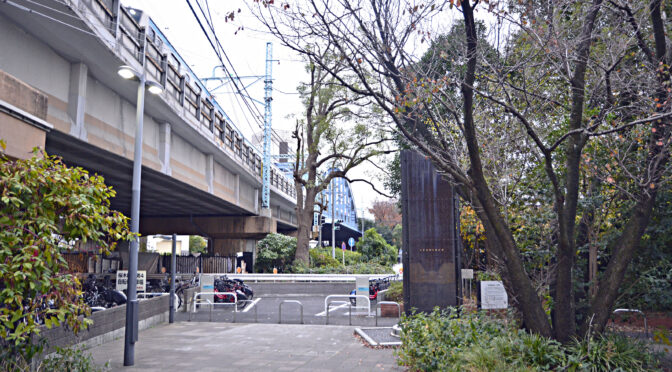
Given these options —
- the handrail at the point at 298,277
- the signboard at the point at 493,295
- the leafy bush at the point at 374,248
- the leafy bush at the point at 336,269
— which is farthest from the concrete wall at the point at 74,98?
the leafy bush at the point at 374,248

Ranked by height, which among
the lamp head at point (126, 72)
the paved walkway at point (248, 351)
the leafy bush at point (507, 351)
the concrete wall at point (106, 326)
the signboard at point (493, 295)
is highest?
the lamp head at point (126, 72)

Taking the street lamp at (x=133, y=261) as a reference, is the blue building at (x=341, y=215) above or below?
above

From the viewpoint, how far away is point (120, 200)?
30.5 meters

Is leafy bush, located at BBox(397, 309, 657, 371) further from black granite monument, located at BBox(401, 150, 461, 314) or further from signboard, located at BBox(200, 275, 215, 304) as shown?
signboard, located at BBox(200, 275, 215, 304)

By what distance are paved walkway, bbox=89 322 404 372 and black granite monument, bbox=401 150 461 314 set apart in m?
1.94

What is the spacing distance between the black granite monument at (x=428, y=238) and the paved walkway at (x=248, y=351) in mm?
1937

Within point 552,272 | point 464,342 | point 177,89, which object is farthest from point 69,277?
point 177,89

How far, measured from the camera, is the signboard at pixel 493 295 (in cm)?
980

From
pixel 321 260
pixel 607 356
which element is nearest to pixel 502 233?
pixel 607 356

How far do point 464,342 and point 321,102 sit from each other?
2478cm

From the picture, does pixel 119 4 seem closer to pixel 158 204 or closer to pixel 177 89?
pixel 177 89

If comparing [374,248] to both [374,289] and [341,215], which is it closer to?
[374,289]

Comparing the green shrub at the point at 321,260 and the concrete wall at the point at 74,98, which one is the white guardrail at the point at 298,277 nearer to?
the green shrub at the point at 321,260

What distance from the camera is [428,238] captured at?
40.3 ft
